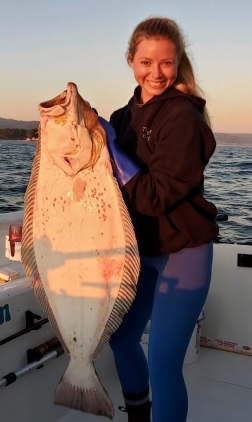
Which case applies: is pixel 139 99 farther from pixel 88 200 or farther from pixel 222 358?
pixel 222 358

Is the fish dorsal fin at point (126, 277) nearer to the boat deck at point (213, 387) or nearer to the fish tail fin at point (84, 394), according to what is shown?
the fish tail fin at point (84, 394)

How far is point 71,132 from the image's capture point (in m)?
1.84

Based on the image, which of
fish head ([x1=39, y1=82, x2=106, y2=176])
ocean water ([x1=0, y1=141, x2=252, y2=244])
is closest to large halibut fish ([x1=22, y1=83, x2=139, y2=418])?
fish head ([x1=39, y1=82, x2=106, y2=176])

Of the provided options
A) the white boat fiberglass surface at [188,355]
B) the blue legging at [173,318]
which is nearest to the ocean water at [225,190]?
the white boat fiberglass surface at [188,355]

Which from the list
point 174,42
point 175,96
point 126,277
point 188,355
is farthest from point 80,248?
point 188,355

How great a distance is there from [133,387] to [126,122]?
142 cm

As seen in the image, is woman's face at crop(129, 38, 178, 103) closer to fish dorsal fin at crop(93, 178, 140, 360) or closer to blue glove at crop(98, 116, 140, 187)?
blue glove at crop(98, 116, 140, 187)

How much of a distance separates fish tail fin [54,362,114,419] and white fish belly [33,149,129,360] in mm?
85

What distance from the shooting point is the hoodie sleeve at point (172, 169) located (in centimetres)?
193

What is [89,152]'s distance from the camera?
189cm

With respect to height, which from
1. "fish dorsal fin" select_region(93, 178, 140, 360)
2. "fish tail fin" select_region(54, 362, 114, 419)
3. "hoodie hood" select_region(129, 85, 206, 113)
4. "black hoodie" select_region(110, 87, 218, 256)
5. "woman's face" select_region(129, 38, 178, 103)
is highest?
"woman's face" select_region(129, 38, 178, 103)

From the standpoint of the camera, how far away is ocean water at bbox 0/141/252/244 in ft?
38.9

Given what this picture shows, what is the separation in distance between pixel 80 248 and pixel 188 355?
2207 millimetres

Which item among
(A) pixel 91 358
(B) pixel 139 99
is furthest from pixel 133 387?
A: (B) pixel 139 99
